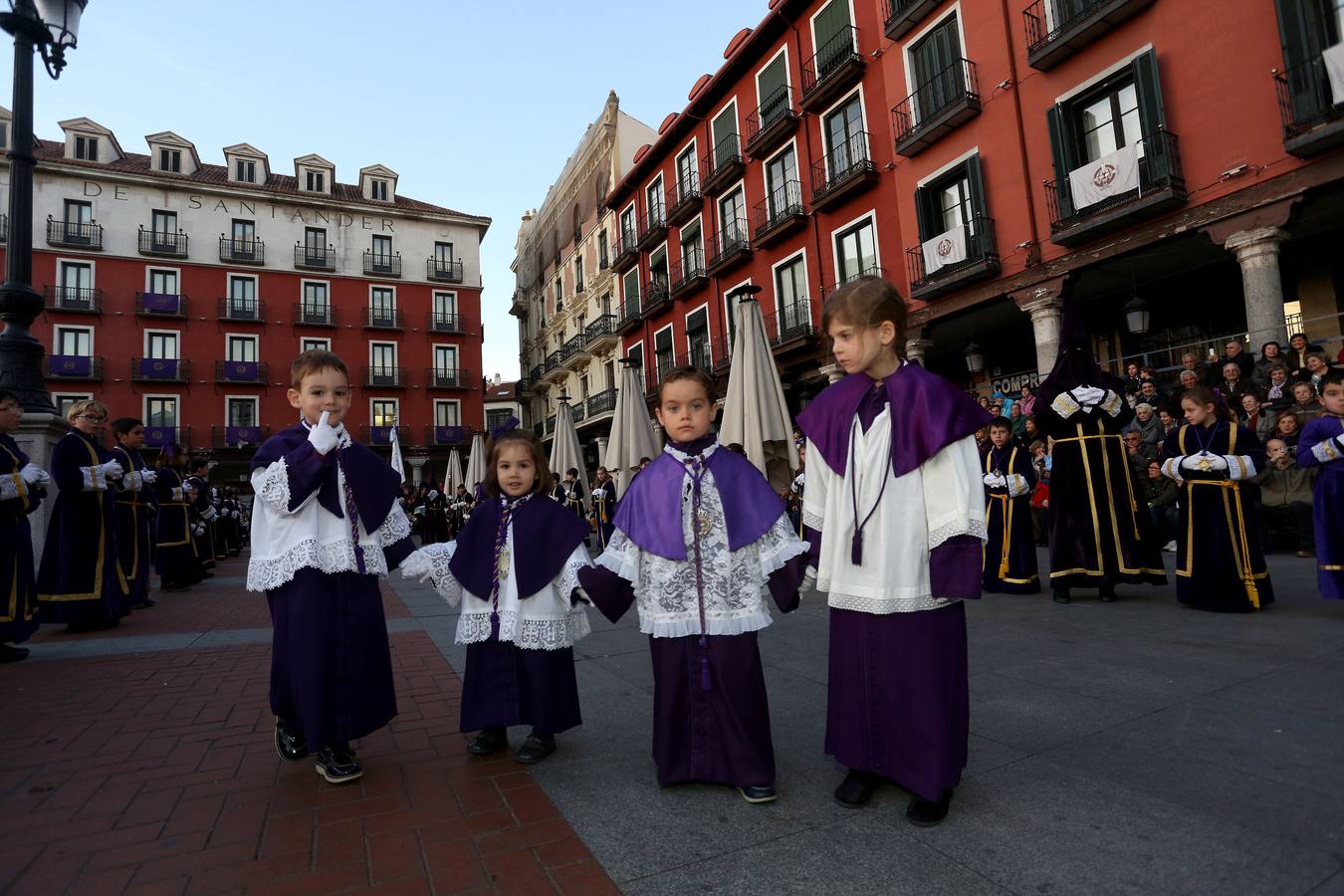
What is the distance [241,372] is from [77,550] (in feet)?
110

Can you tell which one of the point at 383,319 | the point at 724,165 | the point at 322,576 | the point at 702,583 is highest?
the point at 383,319

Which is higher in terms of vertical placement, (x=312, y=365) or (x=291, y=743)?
→ (x=312, y=365)

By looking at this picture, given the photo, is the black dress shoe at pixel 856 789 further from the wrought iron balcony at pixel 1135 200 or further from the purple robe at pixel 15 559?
the wrought iron balcony at pixel 1135 200

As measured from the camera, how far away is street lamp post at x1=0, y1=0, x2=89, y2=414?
6.69m

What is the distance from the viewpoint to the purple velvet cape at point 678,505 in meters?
2.89

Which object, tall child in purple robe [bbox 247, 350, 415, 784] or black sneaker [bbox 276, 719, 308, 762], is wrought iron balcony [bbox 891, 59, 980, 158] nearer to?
tall child in purple robe [bbox 247, 350, 415, 784]

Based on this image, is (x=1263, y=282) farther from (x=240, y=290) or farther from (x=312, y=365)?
(x=240, y=290)

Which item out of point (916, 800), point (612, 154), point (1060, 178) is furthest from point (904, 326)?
point (612, 154)

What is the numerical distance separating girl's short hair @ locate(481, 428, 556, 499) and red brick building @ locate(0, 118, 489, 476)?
36944 mm

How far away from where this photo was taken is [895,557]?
2.61 m

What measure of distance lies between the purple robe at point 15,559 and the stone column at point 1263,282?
1501 centimetres

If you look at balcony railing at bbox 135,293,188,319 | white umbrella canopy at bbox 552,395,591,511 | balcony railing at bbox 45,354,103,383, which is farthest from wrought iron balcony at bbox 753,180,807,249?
balcony railing at bbox 45,354,103,383

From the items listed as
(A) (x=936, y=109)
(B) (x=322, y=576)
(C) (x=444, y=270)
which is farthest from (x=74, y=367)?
(B) (x=322, y=576)

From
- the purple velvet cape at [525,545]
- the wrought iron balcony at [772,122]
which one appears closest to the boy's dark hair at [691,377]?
the purple velvet cape at [525,545]
